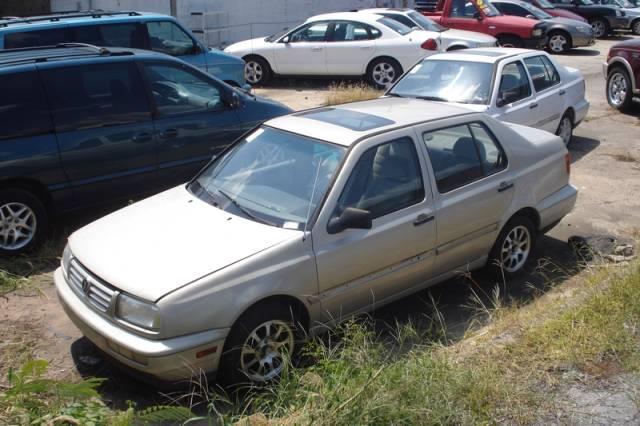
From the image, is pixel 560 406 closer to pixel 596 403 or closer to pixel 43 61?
pixel 596 403

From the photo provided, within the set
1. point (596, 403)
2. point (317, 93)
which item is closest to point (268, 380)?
point (596, 403)

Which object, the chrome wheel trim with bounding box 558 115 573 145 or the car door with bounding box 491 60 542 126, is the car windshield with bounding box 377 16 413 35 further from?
the car door with bounding box 491 60 542 126

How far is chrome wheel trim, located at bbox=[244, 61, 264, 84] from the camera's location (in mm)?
16172

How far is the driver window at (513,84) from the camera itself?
29.9 feet

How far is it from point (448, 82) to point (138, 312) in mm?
5937

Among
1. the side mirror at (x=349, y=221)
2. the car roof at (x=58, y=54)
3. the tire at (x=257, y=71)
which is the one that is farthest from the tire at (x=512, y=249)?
the tire at (x=257, y=71)

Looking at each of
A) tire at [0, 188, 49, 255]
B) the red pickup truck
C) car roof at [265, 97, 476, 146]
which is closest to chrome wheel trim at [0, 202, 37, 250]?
tire at [0, 188, 49, 255]

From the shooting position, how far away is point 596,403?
152 inches

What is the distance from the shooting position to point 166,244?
4.73 meters

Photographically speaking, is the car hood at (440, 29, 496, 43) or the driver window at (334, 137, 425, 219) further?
the car hood at (440, 29, 496, 43)

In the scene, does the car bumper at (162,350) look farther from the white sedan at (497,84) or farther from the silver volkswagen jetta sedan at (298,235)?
the white sedan at (497,84)

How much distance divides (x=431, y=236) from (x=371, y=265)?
0.62 meters

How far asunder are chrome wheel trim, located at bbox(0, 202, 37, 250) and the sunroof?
2746 mm

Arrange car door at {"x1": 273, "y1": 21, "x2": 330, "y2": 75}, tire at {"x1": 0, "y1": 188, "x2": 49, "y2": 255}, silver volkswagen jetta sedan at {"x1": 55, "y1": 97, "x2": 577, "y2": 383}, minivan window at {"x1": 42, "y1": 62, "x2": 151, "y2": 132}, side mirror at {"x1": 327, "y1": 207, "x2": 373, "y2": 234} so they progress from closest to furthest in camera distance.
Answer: silver volkswagen jetta sedan at {"x1": 55, "y1": 97, "x2": 577, "y2": 383} → side mirror at {"x1": 327, "y1": 207, "x2": 373, "y2": 234} → tire at {"x1": 0, "y1": 188, "x2": 49, "y2": 255} → minivan window at {"x1": 42, "y1": 62, "x2": 151, "y2": 132} → car door at {"x1": 273, "y1": 21, "x2": 330, "y2": 75}
